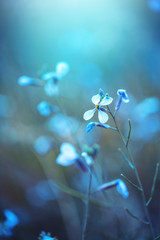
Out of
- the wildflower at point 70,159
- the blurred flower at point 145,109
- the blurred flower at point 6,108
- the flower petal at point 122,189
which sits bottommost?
the flower petal at point 122,189

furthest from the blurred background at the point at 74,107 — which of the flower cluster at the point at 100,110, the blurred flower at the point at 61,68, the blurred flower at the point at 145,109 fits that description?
the flower cluster at the point at 100,110

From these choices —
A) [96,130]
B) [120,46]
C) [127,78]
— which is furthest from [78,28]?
[96,130]

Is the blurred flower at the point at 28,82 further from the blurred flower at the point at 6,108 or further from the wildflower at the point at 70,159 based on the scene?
the blurred flower at the point at 6,108

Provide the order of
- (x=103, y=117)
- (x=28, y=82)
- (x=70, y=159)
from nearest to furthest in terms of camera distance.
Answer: (x=103, y=117)
(x=70, y=159)
(x=28, y=82)

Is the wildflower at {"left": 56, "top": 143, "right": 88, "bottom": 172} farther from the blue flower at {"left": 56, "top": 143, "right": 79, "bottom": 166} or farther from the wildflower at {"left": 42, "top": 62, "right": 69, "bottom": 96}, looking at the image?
the wildflower at {"left": 42, "top": 62, "right": 69, "bottom": 96}

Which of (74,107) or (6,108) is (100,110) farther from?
(6,108)

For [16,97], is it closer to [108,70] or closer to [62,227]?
[108,70]

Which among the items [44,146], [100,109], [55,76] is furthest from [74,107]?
[100,109]

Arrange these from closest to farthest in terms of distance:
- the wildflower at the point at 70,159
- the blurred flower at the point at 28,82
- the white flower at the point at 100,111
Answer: the white flower at the point at 100,111 < the wildflower at the point at 70,159 < the blurred flower at the point at 28,82
